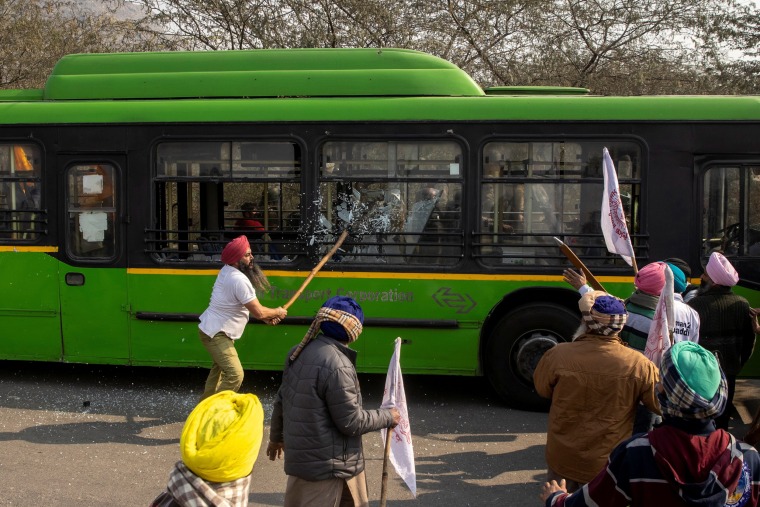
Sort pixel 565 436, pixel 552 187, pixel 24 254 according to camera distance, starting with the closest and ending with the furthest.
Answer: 1. pixel 565 436
2. pixel 552 187
3. pixel 24 254

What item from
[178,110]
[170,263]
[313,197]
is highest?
[178,110]

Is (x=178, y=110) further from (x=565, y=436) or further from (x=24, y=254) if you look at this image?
(x=565, y=436)

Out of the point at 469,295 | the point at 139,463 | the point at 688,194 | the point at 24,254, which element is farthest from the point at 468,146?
the point at 24,254

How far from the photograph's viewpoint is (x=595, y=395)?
3990mm

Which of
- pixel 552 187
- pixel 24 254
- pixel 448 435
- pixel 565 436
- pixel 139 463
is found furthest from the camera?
pixel 24 254

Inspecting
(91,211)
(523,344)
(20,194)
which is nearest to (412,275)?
(523,344)

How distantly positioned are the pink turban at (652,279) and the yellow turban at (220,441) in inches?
108

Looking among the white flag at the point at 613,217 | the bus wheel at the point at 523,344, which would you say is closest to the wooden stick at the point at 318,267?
the bus wheel at the point at 523,344

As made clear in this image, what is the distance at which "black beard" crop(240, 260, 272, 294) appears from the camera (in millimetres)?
6875

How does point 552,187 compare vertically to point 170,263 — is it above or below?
above

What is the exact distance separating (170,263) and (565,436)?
490 centimetres

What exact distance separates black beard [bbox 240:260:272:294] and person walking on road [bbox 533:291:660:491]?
340cm

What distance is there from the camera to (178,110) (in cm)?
802

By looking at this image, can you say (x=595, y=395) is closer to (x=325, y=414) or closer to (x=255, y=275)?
(x=325, y=414)
